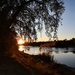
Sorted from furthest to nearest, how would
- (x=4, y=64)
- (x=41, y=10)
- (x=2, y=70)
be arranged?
(x=41, y=10) → (x=4, y=64) → (x=2, y=70)

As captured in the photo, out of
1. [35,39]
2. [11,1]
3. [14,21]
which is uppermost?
[11,1]

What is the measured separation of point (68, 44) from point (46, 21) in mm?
124765

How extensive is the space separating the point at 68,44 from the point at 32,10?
410 feet

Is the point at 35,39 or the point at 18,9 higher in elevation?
the point at 18,9

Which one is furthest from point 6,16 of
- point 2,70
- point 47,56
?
point 47,56

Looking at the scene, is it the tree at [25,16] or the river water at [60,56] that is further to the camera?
the river water at [60,56]

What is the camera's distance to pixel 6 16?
1927 cm

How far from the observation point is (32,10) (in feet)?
66.7

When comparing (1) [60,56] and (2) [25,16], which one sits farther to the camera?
(1) [60,56]

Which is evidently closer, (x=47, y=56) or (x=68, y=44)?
(x=47, y=56)

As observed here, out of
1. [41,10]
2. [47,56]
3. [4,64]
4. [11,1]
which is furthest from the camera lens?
[47,56]

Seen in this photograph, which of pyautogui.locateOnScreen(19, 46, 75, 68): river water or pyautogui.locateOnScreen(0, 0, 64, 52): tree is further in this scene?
pyautogui.locateOnScreen(19, 46, 75, 68): river water

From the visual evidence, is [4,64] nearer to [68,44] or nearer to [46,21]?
[46,21]

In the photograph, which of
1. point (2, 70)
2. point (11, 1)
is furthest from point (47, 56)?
point (2, 70)
